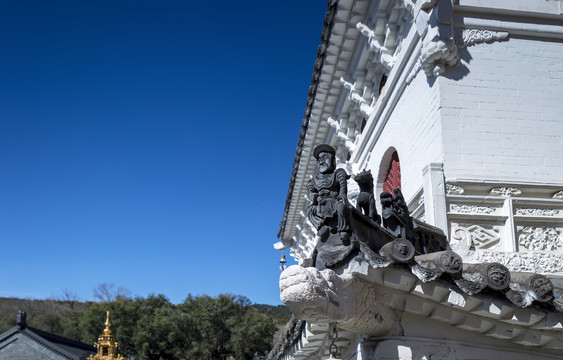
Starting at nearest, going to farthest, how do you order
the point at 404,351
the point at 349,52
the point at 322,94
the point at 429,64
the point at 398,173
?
1. the point at 404,351
2. the point at 429,64
3. the point at 398,173
4. the point at 349,52
5. the point at 322,94

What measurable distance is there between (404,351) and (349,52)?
418 inches

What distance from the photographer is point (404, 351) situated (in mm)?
6266

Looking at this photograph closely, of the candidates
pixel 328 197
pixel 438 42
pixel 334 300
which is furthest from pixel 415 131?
pixel 334 300

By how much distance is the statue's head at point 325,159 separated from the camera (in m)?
6.45

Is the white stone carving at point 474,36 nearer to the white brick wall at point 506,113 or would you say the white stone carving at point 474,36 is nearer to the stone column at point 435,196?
the white brick wall at point 506,113

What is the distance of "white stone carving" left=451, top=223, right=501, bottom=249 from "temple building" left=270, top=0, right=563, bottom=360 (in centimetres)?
2

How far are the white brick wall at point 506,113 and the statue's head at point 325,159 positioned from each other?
13.0 ft

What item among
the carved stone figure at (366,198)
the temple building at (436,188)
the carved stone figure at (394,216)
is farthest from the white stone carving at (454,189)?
the carved stone figure at (366,198)

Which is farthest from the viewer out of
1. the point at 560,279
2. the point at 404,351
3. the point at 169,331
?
the point at 169,331

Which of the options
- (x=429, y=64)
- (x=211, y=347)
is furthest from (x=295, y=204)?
(x=211, y=347)

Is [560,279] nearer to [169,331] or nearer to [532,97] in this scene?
[532,97]

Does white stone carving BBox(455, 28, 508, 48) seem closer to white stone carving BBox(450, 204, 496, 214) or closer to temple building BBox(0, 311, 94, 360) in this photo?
white stone carving BBox(450, 204, 496, 214)

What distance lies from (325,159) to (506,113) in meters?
5.48

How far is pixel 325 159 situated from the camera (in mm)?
6570
